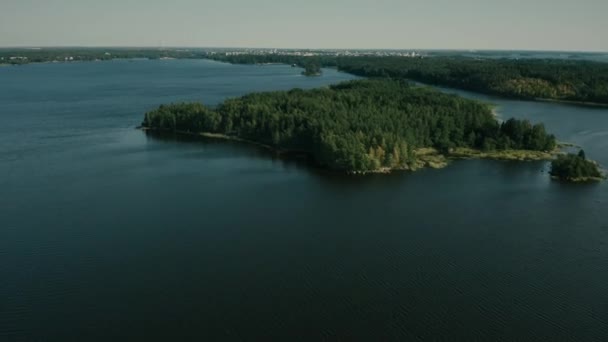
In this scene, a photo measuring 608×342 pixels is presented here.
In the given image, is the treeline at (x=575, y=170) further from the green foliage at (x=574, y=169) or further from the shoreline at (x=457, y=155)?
the shoreline at (x=457, y=155)

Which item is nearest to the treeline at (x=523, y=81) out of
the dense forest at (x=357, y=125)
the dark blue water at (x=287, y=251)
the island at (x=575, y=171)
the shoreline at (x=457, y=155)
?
the dense forest at (x=357, y=125)

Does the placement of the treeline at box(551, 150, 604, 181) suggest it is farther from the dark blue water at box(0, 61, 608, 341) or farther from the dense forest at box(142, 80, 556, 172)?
the dense forest at box(142, 80, 556, 172)

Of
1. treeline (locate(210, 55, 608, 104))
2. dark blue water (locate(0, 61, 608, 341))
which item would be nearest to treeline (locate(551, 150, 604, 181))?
dark blue water (locate(0, 61, 608, 341))

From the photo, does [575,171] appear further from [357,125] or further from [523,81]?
[523,81]

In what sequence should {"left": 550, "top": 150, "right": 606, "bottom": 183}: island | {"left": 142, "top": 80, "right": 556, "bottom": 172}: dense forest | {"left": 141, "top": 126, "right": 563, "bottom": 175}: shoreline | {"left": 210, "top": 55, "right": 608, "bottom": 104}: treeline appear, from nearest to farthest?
{"left": 550, "top": 150, "right": 606, "bottom": 183}: island < {"left": 142, "top": 80, "right": 556, "bottom": 172}: dense forest < {"left": 141, "top": 126, "right": 563, "bottom": 175}: shoreline < {"left": 210, "top": 55, "right": 608, "bottom": 104}: treeline

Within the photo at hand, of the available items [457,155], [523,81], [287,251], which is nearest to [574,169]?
[457,155]

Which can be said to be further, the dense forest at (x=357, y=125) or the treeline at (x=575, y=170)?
the dense forest at (x=357, y=125)
